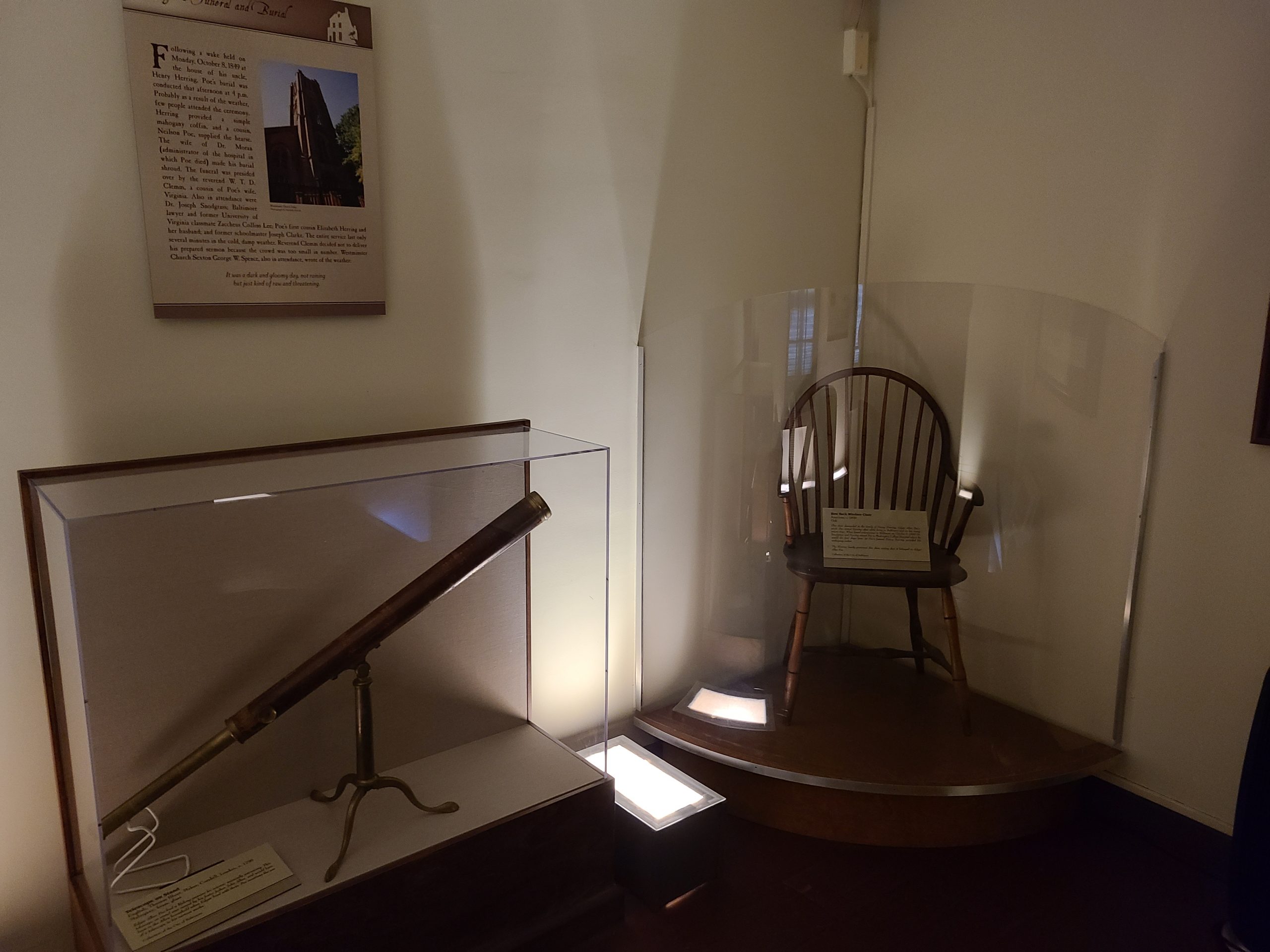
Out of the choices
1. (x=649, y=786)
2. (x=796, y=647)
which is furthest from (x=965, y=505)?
(x=649, y=786)

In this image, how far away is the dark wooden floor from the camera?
6.00ft

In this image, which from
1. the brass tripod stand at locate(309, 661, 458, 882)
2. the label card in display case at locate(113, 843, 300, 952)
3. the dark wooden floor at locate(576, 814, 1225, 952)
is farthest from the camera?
the dark wooden floor at locate(576, 814, 1225, 952)

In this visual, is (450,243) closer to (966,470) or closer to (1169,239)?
(966,470)

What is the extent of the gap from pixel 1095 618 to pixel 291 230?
2032mm

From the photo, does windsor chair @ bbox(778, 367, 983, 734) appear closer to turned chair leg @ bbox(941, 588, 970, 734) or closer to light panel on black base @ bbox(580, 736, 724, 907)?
turned chair leg @ bbox(941, 588, 970, 734)

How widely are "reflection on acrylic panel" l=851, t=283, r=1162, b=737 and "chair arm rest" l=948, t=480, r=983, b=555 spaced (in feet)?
0.09

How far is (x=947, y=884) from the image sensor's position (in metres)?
2.00

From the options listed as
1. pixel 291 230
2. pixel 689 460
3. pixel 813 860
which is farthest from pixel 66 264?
pixel 813 860

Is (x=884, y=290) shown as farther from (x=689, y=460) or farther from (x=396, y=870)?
(x=396, y=870)

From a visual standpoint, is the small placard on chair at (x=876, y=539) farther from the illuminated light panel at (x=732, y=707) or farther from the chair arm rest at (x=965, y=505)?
the illuminated light panel at (x=732, y=707)

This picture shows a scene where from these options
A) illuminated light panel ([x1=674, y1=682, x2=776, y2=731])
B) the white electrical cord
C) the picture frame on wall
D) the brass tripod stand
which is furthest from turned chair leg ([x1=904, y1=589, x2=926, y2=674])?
the white electrical cord

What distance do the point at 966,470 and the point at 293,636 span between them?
1.62 metres

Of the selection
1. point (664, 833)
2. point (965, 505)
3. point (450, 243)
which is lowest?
point (664, 833)

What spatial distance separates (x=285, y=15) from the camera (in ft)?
5.34
